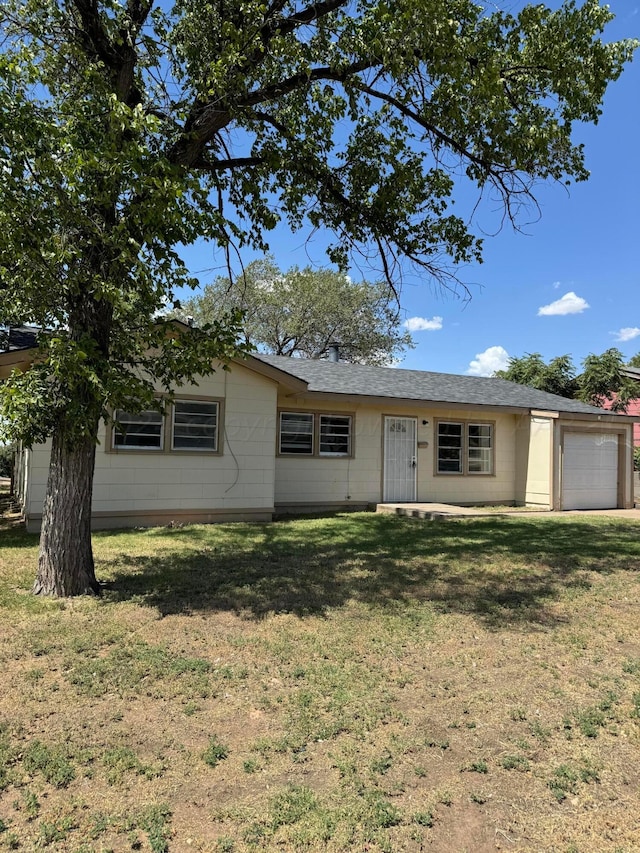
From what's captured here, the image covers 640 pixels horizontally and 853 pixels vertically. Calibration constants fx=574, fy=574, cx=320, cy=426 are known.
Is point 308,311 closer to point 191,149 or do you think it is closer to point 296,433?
point 296,433

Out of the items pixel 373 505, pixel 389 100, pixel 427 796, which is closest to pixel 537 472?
pixel 373 505

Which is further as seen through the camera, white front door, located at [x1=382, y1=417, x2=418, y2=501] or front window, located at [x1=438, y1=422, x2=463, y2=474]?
front window, located at [x1=438, y1=422, x2=463, y2=474]

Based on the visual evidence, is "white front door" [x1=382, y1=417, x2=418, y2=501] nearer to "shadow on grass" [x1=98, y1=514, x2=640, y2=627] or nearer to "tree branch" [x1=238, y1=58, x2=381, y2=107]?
"shadow on grass" [x1=98, y1=514, x2=640, y2=627]

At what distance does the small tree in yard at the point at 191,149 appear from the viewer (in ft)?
15.8

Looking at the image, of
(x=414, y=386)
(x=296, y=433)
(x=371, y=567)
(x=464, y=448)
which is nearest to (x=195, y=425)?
(x=296, y=433)

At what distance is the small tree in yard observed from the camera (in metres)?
4.81

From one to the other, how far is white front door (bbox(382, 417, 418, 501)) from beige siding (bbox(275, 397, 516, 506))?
0.16 m

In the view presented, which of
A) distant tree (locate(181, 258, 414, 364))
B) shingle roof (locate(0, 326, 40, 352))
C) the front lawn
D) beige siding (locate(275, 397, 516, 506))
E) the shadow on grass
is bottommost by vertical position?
the front lawn

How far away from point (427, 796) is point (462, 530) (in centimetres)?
806

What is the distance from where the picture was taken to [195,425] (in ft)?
36.5

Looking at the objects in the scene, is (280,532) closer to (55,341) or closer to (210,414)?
(210,414)

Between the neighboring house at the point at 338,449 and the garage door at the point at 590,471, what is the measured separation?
0.12ft

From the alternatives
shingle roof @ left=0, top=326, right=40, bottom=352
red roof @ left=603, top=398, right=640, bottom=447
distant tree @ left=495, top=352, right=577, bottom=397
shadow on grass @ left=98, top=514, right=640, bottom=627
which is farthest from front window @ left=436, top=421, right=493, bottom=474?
red roof @ left=603, top=398, right=640, bottom=447

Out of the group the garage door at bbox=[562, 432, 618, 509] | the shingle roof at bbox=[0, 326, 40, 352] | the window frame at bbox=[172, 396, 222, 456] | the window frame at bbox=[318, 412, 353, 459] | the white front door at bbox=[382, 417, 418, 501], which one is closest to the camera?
the shingle roof at bbox=[0, 326, 40, 352]
